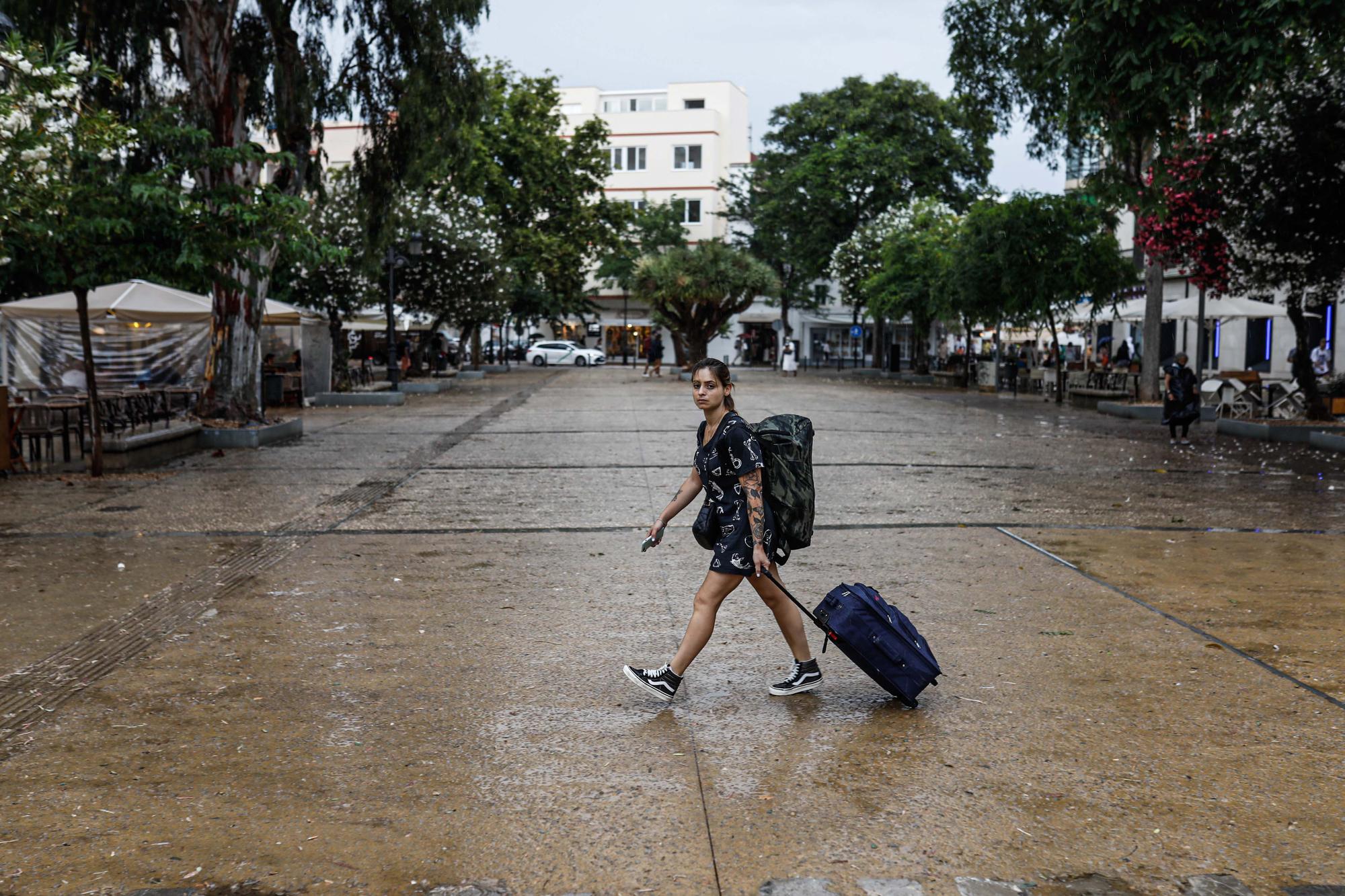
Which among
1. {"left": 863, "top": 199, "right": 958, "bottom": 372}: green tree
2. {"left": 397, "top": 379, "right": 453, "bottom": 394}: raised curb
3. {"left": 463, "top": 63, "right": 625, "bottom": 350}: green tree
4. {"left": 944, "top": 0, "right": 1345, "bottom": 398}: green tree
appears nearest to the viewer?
{"left": 944, "top": 0, "right": 1345, "bottom": 398}: green tree

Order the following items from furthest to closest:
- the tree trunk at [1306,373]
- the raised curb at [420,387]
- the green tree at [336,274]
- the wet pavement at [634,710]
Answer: the raised curb at [420,387] → the green tree at [336,274] → the tree trunk at [1306,373] → the wet pavement at [634,710]

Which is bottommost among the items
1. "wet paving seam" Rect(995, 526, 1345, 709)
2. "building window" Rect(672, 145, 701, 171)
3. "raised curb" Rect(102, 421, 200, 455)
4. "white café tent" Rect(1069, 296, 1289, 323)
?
"wet paving seam" Rect(995, 526, 1345, 709)

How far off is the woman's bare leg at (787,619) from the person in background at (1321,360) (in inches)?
1028

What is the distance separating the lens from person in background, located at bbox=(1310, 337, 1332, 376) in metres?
28.5

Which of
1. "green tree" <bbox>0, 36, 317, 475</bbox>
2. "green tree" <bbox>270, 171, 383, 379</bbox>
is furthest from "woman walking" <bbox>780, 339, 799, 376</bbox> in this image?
"green tree" <bbox>0, 36, 317, 475</bbox>

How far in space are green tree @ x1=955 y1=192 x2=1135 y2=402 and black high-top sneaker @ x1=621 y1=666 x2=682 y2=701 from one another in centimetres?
2400

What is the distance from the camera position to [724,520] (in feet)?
17.9

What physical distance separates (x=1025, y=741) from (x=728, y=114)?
75350mm

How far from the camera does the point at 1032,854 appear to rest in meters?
3.90

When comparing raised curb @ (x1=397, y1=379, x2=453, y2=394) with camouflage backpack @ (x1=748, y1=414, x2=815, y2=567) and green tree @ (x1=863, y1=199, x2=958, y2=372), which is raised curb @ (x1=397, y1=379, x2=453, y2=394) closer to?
green tree @ (x1=863, y1=199, x2=958, y2=372)

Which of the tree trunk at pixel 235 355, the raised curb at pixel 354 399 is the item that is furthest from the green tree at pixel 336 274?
the tree trunk at pixel 235 355

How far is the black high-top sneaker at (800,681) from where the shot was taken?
563 centimetres

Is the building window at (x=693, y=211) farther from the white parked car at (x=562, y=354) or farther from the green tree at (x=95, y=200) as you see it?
the green tree at (x=95, y=200)

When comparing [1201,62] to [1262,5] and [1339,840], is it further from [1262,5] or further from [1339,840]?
[1339,840]
